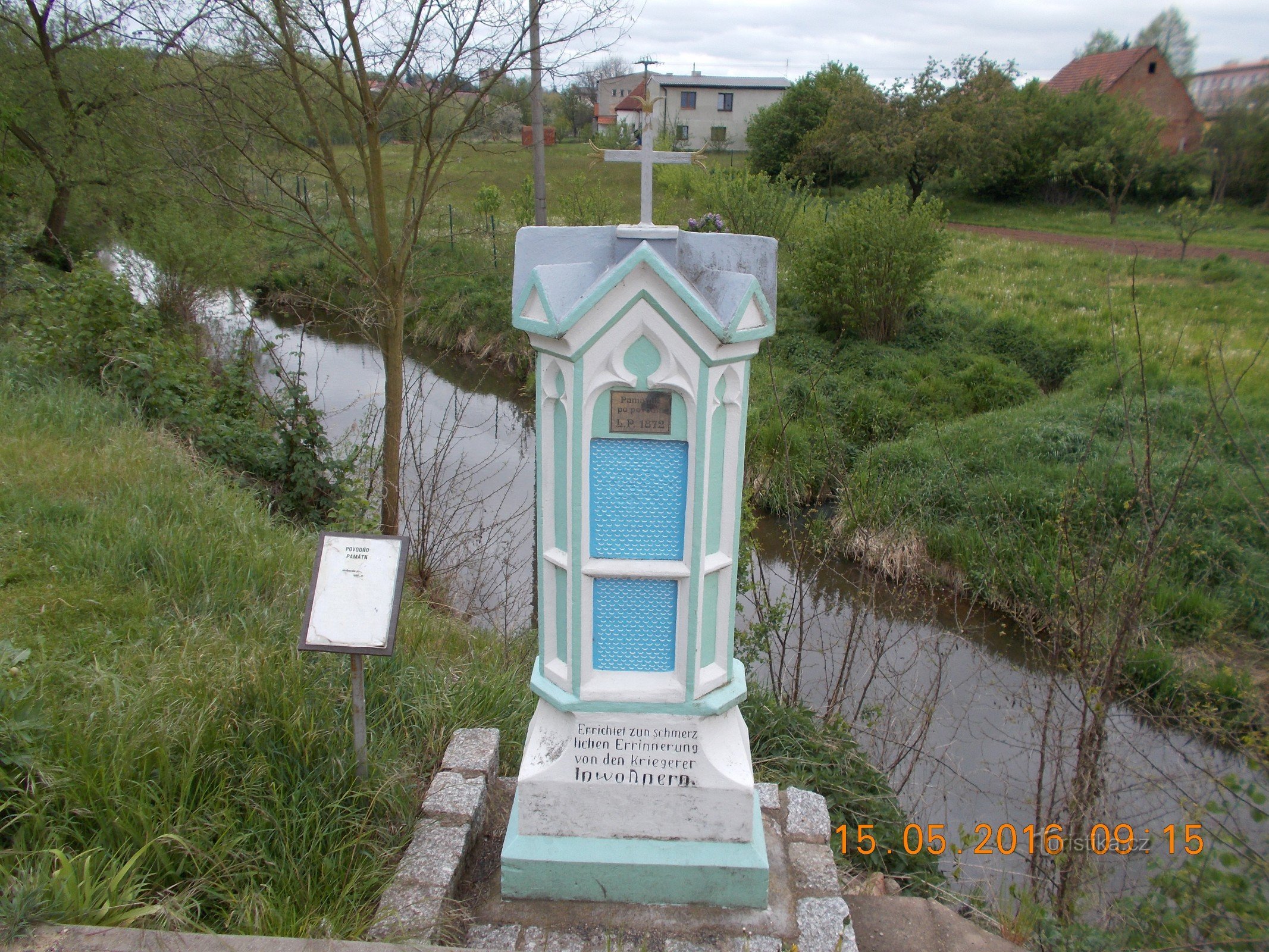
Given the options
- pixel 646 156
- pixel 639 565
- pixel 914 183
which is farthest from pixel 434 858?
pixel 914 183

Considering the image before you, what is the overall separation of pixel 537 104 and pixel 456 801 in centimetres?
607

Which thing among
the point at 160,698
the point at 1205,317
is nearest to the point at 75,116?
the point at 160,698

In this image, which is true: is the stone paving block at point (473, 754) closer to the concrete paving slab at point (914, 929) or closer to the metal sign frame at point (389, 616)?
the metal sign frame at point (389, 616)

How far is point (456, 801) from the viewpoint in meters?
3.24

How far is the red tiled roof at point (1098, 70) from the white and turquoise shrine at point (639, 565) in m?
5.89

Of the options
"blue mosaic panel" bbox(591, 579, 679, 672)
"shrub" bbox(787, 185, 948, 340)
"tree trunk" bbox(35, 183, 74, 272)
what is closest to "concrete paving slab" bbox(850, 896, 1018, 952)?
"blue mosaic panel" bbox(591, 579, 679, 672)

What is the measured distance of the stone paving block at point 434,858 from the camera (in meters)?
2.86

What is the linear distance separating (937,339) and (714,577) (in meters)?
12.6

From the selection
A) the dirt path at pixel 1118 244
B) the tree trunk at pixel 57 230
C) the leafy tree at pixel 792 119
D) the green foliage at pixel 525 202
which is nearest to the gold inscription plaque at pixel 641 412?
the tree trunk at pixel 57 230

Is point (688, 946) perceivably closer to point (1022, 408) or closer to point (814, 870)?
point (814, 870)

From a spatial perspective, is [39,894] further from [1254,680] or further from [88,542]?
[1254,680]

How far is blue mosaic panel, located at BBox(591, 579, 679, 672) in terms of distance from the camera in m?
2.94

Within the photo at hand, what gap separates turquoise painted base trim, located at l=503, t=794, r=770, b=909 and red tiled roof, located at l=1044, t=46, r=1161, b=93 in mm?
6738

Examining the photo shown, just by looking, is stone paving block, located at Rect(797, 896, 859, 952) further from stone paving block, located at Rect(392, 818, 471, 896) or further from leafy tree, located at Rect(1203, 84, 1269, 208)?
leafy tree, located at Rect(1203, 84, 1269, 208)
